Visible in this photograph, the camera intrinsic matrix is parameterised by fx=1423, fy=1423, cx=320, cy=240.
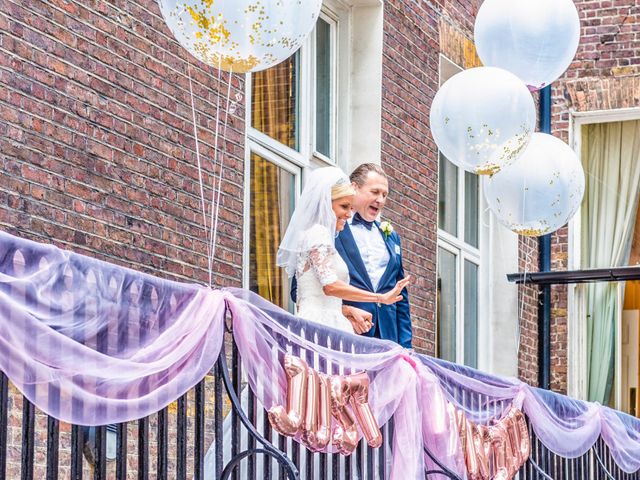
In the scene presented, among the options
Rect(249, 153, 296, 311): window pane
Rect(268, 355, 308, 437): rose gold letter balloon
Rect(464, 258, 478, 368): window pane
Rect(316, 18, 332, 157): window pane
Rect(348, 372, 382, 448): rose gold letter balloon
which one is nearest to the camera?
Rect(268, 355, 308, 437): rose gold letter balloon

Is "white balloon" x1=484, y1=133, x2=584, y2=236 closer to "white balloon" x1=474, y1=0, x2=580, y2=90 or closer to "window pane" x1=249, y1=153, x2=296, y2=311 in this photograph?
"white balloon" x1=474, y1=0, x2=580, y2=90

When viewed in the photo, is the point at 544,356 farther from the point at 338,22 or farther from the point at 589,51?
the point at 338,22

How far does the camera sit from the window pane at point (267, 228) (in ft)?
28.5

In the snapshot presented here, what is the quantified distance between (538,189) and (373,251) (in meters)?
1.53

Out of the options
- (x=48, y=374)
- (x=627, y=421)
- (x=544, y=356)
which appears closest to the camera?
(x=48, y=374)

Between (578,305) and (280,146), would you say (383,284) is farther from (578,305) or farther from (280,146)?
(578,305)

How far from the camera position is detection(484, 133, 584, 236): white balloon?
851 centimetres

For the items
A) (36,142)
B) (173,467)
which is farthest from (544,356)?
(36,142)

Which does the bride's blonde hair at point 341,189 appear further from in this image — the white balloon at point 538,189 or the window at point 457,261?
the window at point 457,261

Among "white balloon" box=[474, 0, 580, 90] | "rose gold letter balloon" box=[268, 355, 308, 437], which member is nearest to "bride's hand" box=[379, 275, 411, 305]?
"rose gold letter balloon" box=[268, 355, 308, 437]

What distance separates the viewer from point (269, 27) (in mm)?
5473

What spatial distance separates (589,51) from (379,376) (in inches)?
328

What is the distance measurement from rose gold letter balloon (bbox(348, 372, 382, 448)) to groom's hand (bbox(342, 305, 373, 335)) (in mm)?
1101

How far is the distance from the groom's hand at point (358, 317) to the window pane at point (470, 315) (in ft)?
18.1
